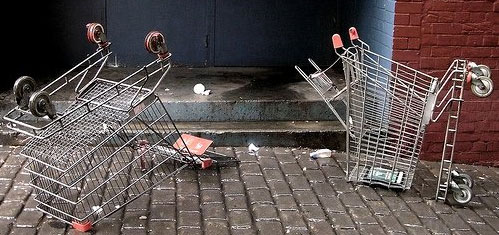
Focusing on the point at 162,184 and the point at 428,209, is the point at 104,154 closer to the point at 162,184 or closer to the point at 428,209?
the point at 162,184

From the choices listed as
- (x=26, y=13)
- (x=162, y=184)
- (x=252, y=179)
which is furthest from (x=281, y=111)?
(x=26, y=13)

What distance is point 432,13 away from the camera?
19.0 feet

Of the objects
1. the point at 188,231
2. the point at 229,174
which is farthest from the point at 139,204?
the point at 229,174

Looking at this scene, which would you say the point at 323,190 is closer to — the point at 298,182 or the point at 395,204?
the point at 298,182

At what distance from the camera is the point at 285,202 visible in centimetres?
496

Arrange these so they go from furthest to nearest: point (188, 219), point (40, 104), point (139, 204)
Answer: point (139, 204), point (188, 219), point (40, 104)

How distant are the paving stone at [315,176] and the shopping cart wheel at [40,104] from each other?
7.32 feet

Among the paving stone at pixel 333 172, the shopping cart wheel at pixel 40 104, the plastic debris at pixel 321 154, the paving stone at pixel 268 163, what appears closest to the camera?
the shopping cart wheel at pixel 40 104

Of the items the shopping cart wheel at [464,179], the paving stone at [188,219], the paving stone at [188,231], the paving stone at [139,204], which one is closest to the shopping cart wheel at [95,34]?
the paving stone at [139,204]

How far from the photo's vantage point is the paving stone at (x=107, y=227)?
4406 mm

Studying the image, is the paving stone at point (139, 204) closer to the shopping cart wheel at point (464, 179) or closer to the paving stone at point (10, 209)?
the paving stone at point (10, 209)

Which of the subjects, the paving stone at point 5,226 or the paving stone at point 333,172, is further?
the paving stone at point 333,172

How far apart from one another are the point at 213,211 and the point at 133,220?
1.86 ft

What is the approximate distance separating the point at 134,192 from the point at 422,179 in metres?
2.35
